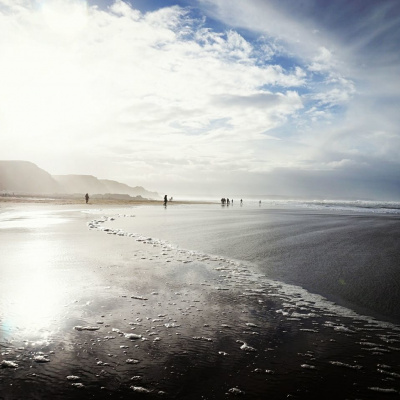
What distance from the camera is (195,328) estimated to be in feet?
18.3

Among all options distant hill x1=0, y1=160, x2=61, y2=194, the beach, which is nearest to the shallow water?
the beach

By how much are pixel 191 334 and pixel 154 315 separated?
113cm

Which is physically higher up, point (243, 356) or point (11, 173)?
point (11, 173)

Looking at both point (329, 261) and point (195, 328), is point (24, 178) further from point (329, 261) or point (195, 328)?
point (195, 328)

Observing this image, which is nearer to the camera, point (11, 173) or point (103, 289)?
point (103, 289)

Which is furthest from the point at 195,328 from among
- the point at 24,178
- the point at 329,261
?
the point at 24,178

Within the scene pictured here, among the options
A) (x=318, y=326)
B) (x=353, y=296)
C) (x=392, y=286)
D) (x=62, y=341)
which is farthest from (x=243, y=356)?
(x=392, y=286)

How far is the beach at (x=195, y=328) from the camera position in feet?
12.7

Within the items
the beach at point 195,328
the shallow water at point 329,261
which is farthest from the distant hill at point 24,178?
the beach at point 195,328

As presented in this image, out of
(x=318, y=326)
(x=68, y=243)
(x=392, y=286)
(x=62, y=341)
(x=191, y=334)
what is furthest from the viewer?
(x=68, y=243)

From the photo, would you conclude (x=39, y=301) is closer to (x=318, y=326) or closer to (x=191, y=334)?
(x=191, y=334)

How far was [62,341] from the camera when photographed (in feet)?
16.1

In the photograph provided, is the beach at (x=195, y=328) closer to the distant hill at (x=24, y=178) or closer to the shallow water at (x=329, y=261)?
the shallow water at (x=329, y=261)

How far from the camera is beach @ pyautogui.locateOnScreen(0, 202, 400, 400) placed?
3.88 m
